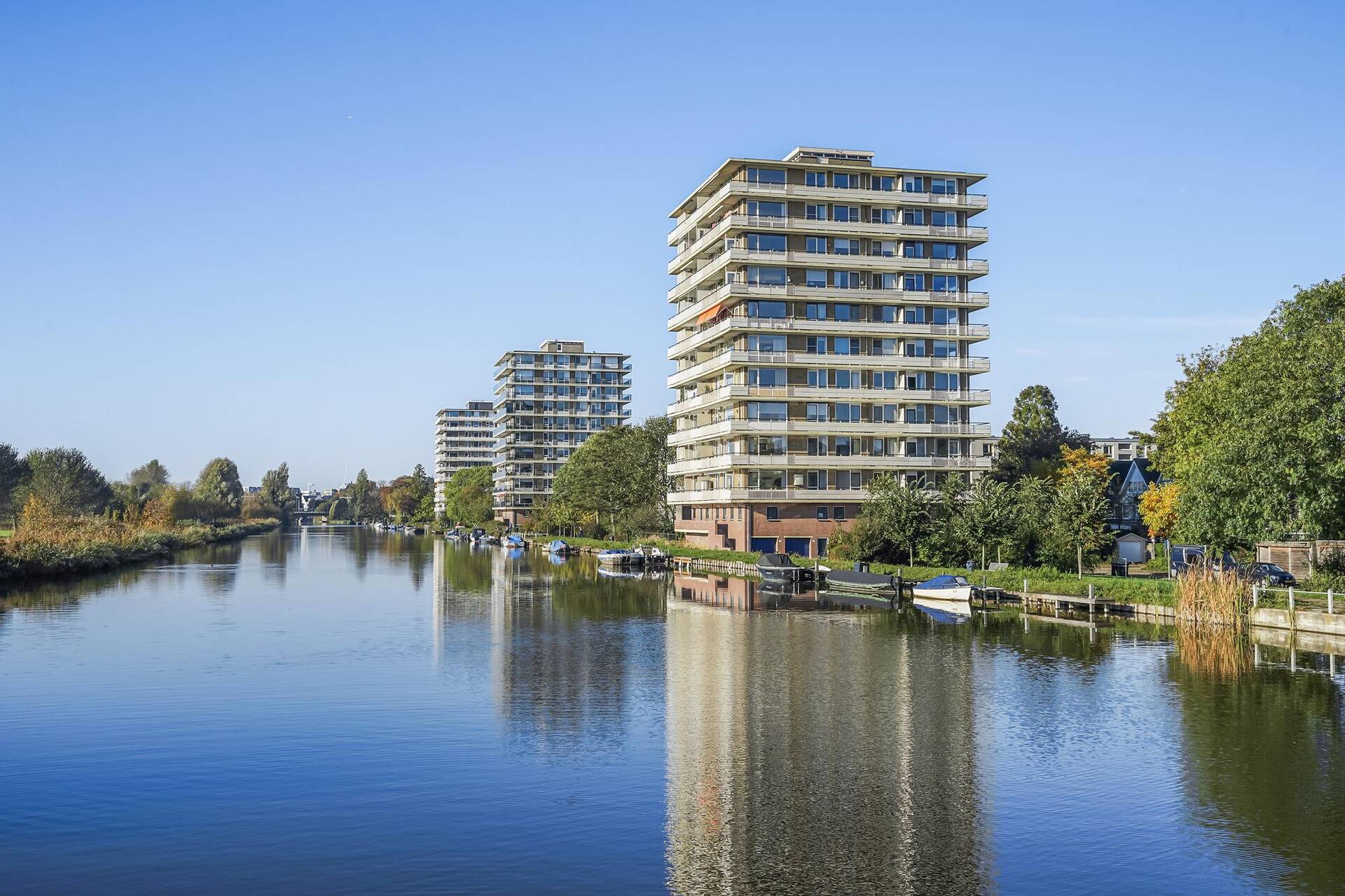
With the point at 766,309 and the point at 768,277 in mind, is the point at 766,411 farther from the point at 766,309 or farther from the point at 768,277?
the point at 768,277

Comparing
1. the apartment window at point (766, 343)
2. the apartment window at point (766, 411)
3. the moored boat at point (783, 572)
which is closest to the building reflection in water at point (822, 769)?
the moored boat at point (783, 572)

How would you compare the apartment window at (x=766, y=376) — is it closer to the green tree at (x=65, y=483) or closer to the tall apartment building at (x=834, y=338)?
the tall apartment building at (x=834, y=338)

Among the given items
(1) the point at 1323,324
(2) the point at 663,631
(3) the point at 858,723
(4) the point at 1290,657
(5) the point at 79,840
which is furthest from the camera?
(1) the point at 1323,324

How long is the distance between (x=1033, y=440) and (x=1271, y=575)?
77874 mm

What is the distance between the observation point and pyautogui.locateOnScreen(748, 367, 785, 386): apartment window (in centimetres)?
10512

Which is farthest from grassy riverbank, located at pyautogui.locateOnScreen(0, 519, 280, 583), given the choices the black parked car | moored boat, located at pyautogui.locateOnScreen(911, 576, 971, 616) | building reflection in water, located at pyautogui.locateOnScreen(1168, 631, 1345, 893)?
the black parked car

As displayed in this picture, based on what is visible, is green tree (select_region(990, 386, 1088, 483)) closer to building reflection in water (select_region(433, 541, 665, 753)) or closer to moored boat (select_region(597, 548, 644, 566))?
moored boat (select_region(597, 548, 644, 566))

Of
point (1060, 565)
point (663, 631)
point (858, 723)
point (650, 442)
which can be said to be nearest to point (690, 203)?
point (650, 442)

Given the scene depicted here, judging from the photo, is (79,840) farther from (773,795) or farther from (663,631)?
(663,631)

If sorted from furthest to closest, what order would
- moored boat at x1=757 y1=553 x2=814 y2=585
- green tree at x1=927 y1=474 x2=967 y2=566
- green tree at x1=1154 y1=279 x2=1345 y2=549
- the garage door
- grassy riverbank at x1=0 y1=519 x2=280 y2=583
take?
the garage door → grassy riverbank at x1=0 y1=519 x2=280 y2=583 → moored boat at x1=757 y1=553 x2=814 y2=585 → green tree at x1=927 y1=474 x2=967 y2=566 → green tree at x1=1154 y1=279 x2=1345 y2=549

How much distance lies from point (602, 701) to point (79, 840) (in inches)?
640

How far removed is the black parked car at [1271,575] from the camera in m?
56.9

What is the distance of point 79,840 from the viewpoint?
20.6 meters

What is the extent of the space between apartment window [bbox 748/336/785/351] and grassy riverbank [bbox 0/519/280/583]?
59362mm
